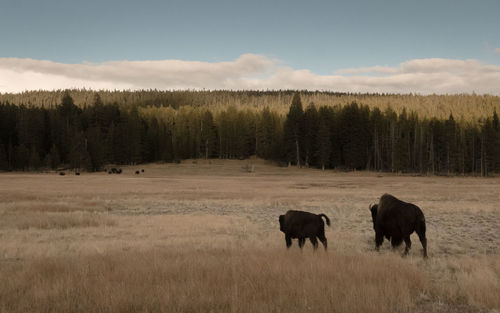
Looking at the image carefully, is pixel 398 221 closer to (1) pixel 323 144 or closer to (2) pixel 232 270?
(2) pixel 232 270

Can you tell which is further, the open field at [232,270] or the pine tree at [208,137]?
the pine tree at [208,137]

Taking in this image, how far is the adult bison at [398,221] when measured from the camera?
37.0ft

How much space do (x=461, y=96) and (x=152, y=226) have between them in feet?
711

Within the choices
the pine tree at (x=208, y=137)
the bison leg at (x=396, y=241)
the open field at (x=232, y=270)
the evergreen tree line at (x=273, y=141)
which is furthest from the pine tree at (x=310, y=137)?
the bison leg at (x=396, y=241)

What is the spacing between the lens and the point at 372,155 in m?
93.1

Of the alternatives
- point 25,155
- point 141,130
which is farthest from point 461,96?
point 25,155

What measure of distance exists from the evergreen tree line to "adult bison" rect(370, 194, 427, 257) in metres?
73.9

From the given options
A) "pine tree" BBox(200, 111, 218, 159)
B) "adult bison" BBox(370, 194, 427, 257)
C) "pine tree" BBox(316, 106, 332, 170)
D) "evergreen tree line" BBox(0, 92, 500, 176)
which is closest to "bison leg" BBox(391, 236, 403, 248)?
"adult bison" BBox(370, 194, 427, 257)

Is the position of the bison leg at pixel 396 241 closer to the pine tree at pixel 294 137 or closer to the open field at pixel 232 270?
the open field at pixel 232 270

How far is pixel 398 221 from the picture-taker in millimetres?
11523

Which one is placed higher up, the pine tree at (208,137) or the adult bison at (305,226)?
the pine tree at (208,137)

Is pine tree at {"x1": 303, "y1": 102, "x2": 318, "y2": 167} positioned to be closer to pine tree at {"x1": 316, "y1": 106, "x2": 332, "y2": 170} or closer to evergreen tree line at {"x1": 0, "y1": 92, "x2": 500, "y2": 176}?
evergreen tree line at {"x1": 0, "y1": 92, "x2": 500, "y2": 176}

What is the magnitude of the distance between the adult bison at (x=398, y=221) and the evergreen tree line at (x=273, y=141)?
73.9m

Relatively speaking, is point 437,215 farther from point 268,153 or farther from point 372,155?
point 268,153
